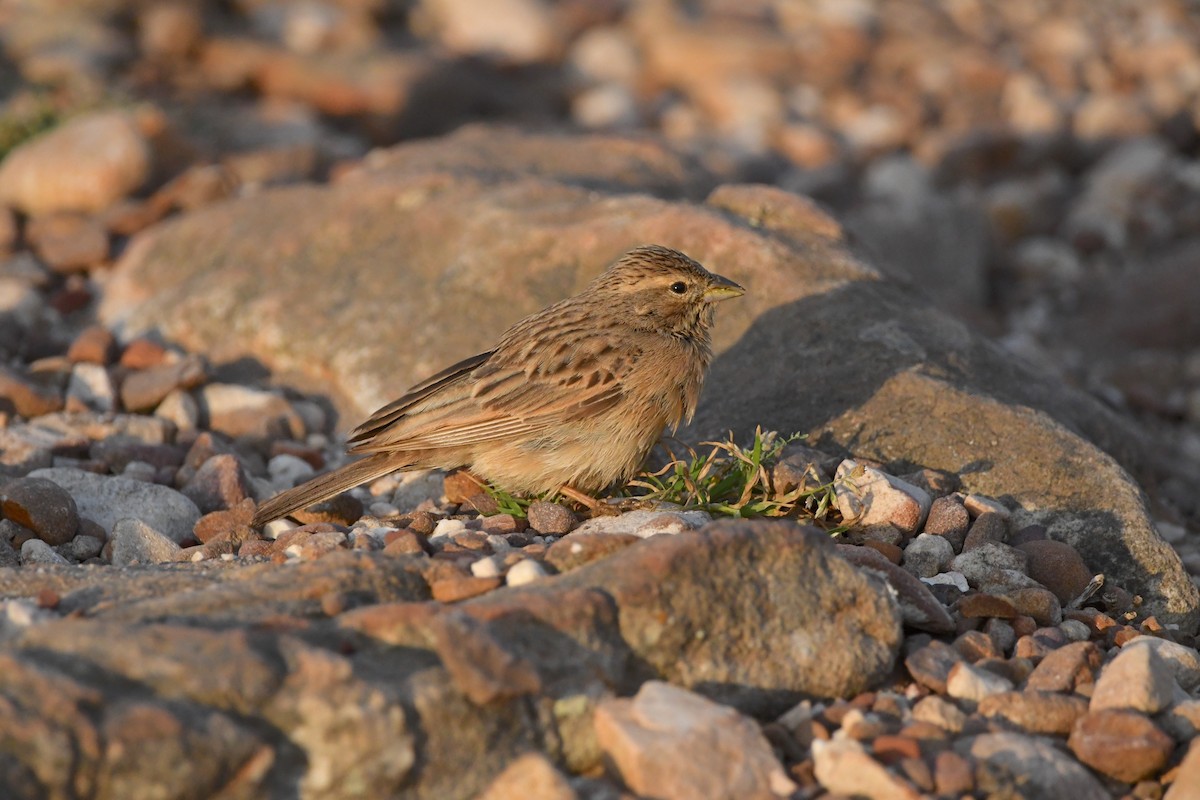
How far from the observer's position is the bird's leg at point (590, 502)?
5.79 m

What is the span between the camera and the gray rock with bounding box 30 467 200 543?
613 centimetres

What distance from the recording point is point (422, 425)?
20.4 ft

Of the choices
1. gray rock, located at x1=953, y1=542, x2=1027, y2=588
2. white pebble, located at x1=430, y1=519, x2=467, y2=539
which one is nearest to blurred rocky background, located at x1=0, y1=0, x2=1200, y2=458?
gray rock, located at x1=953, y1=542, x2=1027, y2=588

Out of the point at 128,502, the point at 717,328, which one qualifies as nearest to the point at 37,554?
the point at 128,502

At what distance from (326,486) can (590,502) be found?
1187mm

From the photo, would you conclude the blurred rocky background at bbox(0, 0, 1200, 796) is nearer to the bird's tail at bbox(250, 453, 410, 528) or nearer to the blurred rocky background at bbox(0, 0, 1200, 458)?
the blurred rocky background at bbox(0, 0, 1200, 458)

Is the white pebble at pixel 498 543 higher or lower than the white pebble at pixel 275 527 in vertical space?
higher

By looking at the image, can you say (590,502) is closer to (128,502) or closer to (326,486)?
(326,486)

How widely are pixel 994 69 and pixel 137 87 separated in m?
9.39

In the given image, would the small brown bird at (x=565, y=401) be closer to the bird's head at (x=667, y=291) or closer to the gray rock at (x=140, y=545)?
the bird's head at (x=667, y=291)

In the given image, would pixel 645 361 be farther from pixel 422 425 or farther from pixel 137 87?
pixel 137 87

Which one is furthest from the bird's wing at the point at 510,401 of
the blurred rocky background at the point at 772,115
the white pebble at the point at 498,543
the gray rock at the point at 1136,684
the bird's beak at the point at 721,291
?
the blurred rocky background at the point at 772,115

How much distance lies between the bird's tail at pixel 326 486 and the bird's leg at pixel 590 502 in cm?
76

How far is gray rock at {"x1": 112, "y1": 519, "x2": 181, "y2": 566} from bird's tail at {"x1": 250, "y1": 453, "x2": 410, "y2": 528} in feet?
1.27
